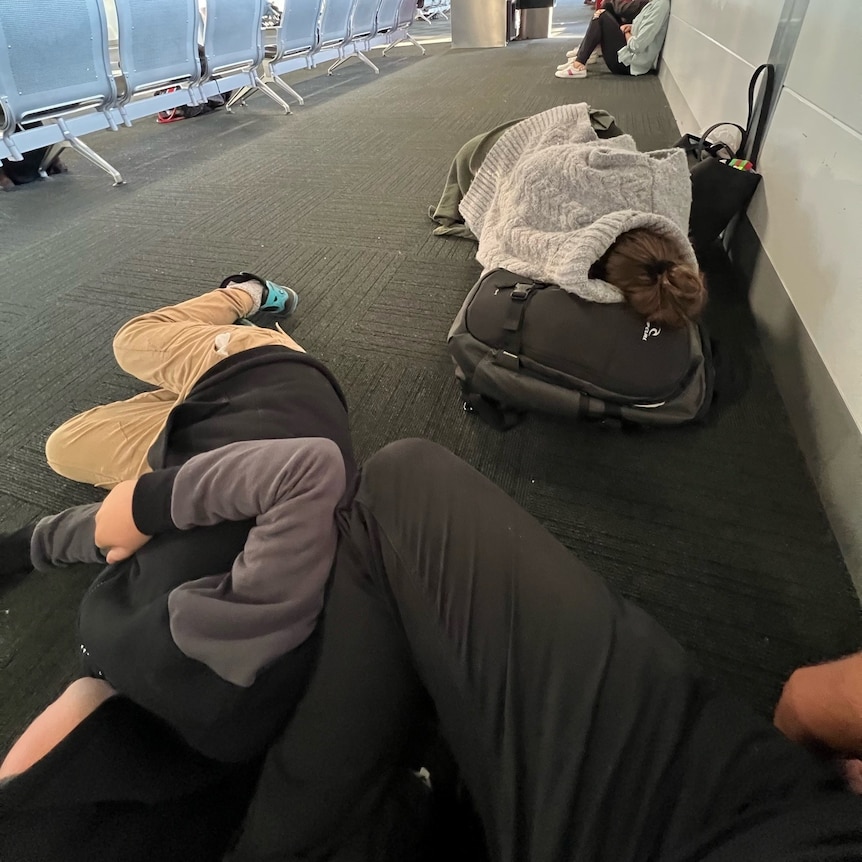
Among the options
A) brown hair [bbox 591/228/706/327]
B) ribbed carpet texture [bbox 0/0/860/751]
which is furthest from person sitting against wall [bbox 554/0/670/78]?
brown hair [bbox 591/228/706/327]

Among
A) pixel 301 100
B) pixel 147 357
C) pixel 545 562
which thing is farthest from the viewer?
pixel 301 100

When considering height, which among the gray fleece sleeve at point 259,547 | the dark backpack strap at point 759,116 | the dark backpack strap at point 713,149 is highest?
the dark backpack strap at point 759,116

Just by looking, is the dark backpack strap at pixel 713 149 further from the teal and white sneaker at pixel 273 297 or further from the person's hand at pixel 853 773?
the person's hand at pixel 853 773

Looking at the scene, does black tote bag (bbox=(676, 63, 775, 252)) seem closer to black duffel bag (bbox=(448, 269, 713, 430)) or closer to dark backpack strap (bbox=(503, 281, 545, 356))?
black duffel bag (bbox=(448, 269, 713, 430))

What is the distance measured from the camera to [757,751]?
1.62 ft

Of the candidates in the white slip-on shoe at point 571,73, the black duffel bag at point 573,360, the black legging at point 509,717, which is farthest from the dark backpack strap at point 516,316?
the white slip-on shoe at point 571,73

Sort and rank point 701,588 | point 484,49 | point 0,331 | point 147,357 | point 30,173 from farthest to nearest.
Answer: point 484,49, point 30,173, point 0,331, point 147,357, point 701,588

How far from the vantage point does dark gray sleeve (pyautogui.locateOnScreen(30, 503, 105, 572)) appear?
83 cm

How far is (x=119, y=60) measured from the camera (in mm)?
2703

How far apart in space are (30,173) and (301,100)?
196 centimetres

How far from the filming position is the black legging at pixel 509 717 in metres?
0.48

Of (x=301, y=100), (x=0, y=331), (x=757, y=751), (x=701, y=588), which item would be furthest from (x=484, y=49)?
(x=757, y=751)

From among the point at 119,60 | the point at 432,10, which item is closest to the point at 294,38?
the point at 119,60

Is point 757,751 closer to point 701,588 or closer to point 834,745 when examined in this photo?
point 834,745
